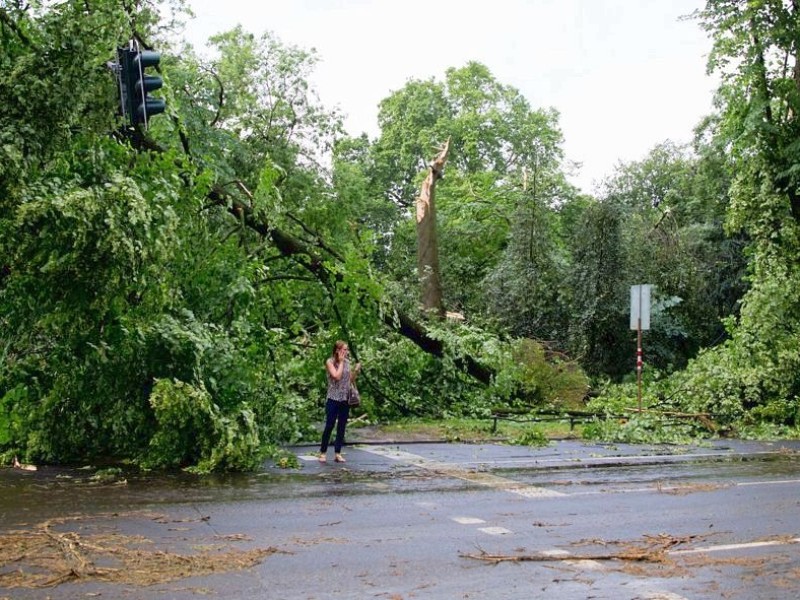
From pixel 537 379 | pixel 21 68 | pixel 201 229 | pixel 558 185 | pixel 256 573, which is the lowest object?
pixel 256 573

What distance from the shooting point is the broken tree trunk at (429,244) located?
1021 inches

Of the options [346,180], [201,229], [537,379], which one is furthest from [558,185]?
[201,229]

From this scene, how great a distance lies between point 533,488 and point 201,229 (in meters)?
5.64

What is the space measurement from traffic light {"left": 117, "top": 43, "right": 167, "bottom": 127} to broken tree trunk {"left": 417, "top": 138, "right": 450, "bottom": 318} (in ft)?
48.2

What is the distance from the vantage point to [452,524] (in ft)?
26.7

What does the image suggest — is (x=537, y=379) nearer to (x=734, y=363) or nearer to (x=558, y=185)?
(x=734, y=363)

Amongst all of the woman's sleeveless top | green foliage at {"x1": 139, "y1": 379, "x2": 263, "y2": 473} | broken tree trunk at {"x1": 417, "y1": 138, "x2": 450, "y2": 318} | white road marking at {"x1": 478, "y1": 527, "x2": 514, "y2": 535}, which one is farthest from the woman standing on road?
broken tree trunk at {"x1": 417, "y1": 138, "x2": 450, "y2": 318}

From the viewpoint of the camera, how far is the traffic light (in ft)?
35.5

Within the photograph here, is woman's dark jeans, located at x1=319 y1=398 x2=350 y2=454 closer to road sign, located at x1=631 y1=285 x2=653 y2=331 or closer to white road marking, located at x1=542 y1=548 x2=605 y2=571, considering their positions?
white road marking, located at x1=542 y1=548 x2=605 y2=571

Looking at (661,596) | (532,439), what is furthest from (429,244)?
(661,596)

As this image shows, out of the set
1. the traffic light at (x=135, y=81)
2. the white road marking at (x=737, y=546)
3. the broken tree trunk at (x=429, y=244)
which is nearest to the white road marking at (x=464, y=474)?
the white road marking at (x=737, y=546)

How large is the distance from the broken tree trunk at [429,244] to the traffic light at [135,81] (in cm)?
1469

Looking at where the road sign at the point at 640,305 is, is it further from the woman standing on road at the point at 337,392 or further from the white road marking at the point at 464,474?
the woman standing on road at the point at 337,392

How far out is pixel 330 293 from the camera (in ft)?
50.3
